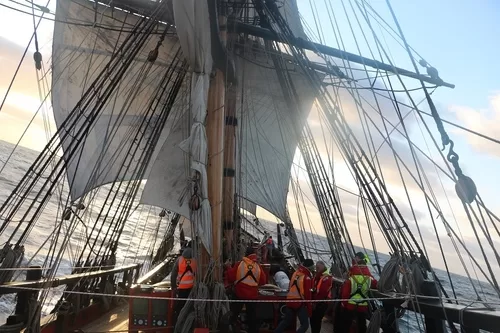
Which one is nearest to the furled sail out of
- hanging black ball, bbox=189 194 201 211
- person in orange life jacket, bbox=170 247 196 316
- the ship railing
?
hanging black ball, bbox=189 194 201 211

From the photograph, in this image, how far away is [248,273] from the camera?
5.63m

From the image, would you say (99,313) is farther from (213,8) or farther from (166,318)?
(213,8)

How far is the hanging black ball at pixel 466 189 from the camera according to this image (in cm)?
391

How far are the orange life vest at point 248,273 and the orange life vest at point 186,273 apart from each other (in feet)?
2.07

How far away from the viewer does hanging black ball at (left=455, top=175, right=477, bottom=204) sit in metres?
3.91

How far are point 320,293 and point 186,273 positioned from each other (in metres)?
1.98

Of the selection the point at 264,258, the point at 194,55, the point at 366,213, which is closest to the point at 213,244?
the point at 366,213

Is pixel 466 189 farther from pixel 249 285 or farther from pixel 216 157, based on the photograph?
pixel 216 157

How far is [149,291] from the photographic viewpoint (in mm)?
5449

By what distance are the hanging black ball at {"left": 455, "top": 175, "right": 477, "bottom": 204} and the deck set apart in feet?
12.4

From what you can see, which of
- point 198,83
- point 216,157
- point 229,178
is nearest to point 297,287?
point 216,157

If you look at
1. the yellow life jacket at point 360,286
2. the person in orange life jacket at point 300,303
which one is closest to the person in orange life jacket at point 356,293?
the yellow life jacket at point 360,286

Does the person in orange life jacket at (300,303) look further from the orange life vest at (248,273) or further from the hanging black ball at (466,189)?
the hanging black ball at (466,189)

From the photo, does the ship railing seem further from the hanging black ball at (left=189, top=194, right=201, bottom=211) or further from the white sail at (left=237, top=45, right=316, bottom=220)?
the white sail at (left=237, top=45, right=316, bottom=220)
